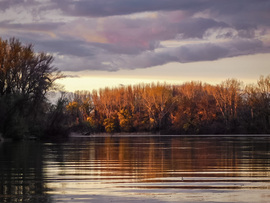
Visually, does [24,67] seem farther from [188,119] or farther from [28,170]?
[188,119]

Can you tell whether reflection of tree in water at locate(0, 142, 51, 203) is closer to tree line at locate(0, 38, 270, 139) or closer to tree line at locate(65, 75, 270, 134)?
tree line at locate(0, 38, 270, 139)

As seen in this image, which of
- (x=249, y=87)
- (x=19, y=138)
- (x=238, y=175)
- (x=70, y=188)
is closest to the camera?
(x=70, y=188)

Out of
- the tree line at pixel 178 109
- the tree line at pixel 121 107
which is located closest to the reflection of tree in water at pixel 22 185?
the tree line at pixel 121 107

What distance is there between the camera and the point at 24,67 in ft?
211

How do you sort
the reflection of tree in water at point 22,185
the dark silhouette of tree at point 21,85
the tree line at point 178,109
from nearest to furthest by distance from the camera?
the reflection of tree in water at point 22,185
the dark silhouette of tree at point 21,85
the tree line at point 178,109

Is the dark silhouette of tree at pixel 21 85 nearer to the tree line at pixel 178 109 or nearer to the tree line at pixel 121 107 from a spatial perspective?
the tree line at pixel 121 107

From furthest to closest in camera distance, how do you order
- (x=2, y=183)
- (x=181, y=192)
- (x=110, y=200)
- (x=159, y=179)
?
(x=159, y=179) → (x=2, y=183) → (x=181, y=192) → (x=110, y=200)

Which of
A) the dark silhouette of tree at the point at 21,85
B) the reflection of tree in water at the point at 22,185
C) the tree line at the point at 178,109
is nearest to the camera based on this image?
the reflection of tree in water at the point at 22,185

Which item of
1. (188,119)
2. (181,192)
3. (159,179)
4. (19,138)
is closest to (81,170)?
(159,179)

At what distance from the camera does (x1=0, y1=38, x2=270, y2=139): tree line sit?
64.0 m

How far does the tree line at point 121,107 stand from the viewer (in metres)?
64.0

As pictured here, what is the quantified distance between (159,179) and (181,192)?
3294 mm

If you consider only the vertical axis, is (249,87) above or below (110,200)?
above

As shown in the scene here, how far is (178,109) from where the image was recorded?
123 metres
